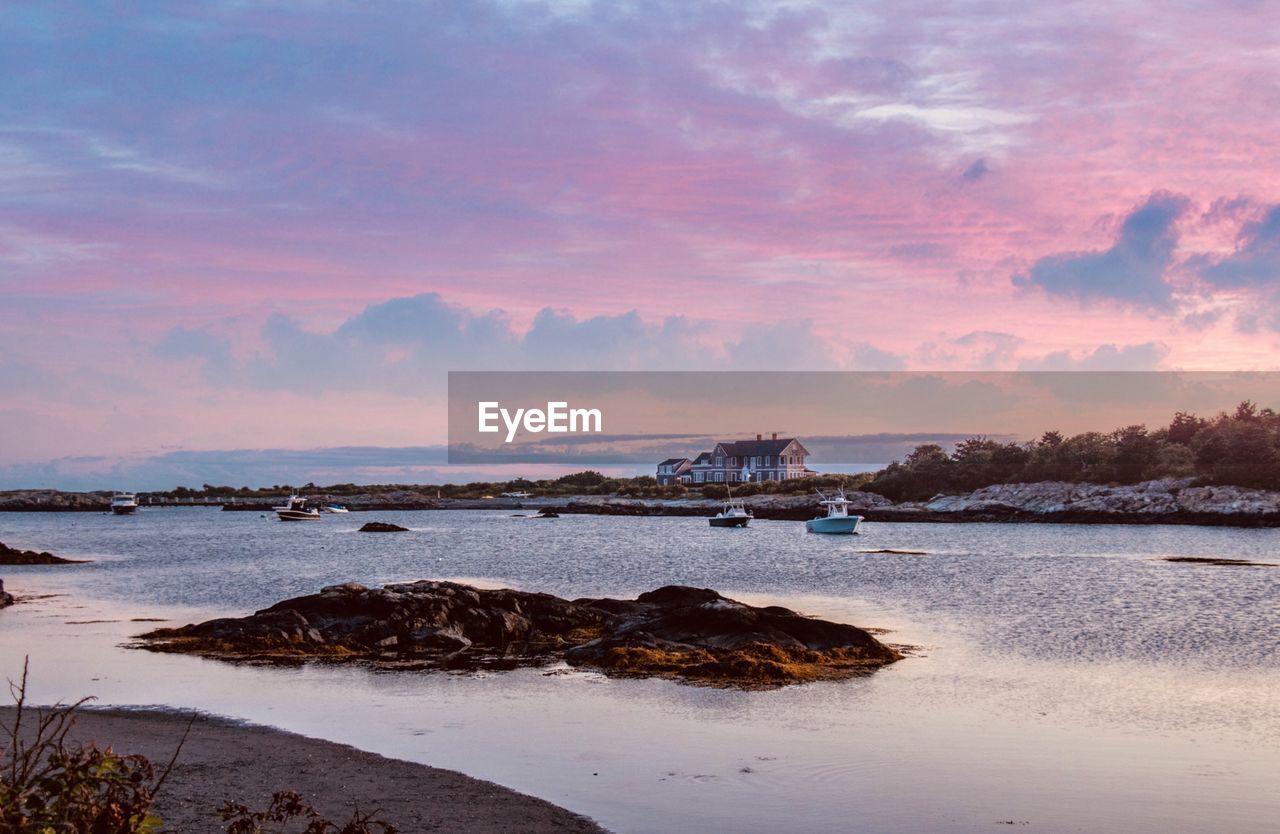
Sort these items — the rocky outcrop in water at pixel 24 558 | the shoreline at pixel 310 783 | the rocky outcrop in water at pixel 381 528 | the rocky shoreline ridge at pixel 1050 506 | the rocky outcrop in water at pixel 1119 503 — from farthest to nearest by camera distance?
the rocky outcrop in water at pixel 381 528, the rocky shoreline ridge at pixel 1050 506, the rocky outcrop in water at pixel 1119 503, the rocky outcrop in water at pixel 24 558, the shoreline at pixel 310 783

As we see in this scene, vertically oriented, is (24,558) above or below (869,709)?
below

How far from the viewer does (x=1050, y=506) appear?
122188 millimetres

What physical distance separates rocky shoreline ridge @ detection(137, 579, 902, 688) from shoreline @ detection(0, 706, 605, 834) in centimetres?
936

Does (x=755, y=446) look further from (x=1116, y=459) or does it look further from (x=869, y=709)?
(x=869, y=709)

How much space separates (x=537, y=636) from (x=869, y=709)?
12351 millimetres

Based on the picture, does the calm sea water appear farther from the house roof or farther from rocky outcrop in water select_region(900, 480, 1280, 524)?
the house roof

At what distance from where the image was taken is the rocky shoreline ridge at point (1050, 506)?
10800 cm

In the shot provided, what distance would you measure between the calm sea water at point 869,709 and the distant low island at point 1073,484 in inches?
2552

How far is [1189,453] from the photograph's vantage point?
420 ft

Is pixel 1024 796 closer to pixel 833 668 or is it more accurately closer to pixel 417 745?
pixel 417 745

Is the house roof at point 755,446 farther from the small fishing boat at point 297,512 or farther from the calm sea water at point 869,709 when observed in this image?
the calm sea water at point 869,709

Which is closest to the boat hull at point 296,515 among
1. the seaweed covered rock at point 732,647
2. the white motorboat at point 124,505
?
the white motorboat at point 124,505

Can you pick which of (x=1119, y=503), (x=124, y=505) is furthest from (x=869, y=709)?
(x=124, y=505)

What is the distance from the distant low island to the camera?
112750 millimetres
